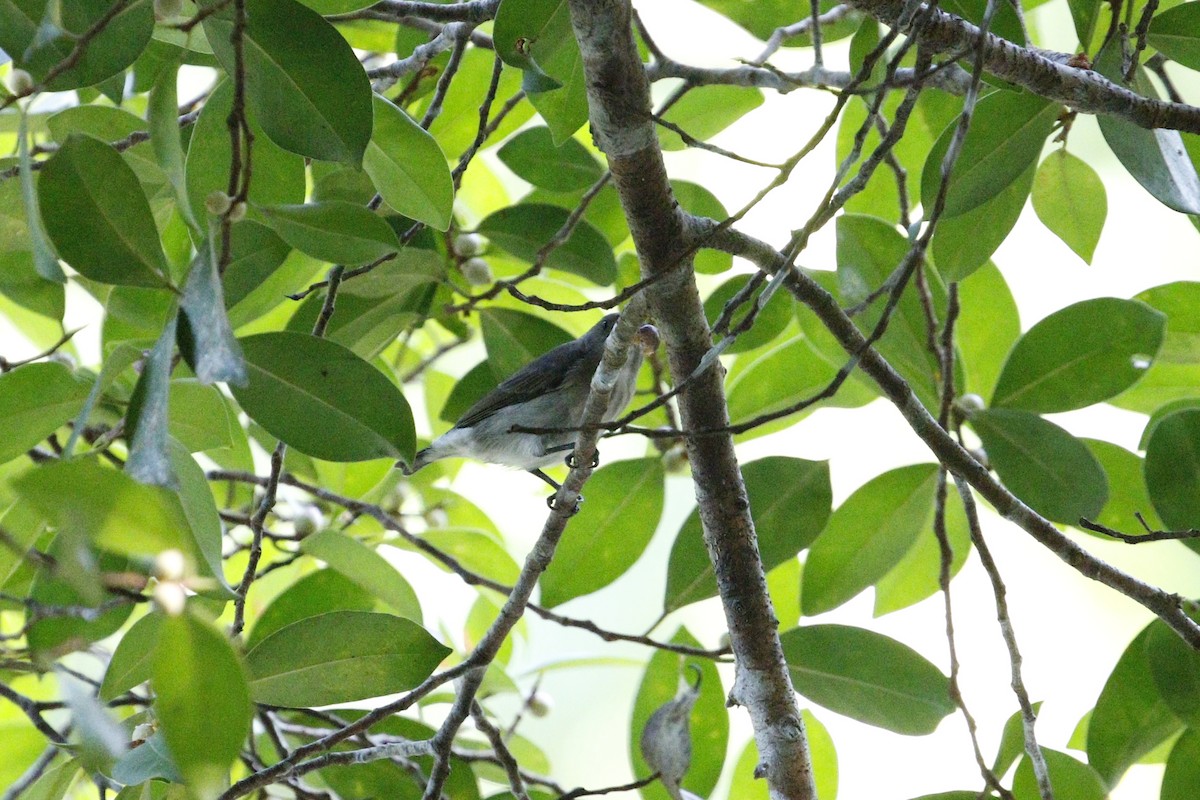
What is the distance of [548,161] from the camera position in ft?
4.87

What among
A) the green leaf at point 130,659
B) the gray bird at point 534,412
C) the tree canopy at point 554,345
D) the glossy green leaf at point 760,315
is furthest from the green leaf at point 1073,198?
the green leaf at point 130,659

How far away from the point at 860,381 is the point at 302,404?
2.43 feet

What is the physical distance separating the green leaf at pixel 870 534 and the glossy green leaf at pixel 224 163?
33.1 inches

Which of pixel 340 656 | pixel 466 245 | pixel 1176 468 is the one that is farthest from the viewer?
pixel 466 245

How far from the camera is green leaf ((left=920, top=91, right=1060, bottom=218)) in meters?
1.08

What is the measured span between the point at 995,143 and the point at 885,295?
0.26 metres

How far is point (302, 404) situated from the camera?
915mm

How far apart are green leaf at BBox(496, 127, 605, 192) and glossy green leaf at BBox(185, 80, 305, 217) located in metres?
0.47

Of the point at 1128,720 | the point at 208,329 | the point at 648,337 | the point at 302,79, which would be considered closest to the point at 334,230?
the point at 302,79

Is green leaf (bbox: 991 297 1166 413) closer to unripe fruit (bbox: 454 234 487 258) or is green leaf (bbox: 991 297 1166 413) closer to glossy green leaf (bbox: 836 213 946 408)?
glossy green leaf (bbox: 836 213 946 408)

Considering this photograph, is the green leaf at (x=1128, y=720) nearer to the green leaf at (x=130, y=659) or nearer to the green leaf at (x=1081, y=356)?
the green leaf at (x=1081, y=356)

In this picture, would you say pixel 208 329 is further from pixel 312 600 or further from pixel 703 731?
pixel 703 731

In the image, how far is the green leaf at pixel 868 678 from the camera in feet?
4.11

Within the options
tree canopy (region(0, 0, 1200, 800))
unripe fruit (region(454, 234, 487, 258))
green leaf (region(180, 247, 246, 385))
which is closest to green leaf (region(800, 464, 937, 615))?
tree canopy (region(0, 0, 1200, 800))
